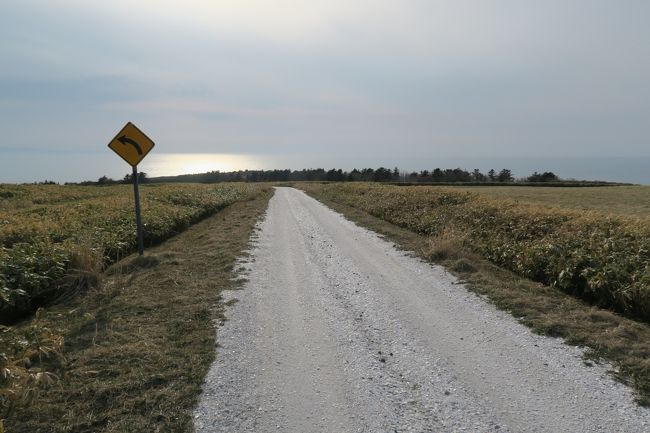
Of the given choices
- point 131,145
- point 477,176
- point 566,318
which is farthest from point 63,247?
point 477,176

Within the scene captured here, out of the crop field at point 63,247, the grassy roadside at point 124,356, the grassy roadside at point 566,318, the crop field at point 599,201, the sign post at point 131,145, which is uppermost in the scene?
the sign post at point 131,145

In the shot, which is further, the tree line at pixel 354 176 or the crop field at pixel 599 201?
the tree line at pixel 354 176

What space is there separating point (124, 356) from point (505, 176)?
81.4m

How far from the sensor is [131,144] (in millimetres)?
9039

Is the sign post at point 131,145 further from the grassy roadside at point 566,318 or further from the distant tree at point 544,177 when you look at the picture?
the distant tree at point 544,177

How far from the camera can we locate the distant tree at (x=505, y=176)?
74.3 m

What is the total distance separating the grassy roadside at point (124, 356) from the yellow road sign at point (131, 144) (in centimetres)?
287

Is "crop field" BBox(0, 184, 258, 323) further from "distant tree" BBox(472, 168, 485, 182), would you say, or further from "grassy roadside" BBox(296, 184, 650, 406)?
"distant tree" BBox(472, 168, 485, 182)

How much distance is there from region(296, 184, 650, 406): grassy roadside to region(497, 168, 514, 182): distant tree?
72311 millimetres

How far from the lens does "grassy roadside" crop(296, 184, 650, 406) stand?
165 inches

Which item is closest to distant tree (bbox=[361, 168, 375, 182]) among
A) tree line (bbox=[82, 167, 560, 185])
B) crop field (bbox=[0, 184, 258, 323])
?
tree line (bbox=[82, 167, 560, 185])

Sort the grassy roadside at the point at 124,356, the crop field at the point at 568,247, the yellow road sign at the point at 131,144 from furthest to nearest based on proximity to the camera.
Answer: the yellow road sign at the point at 131,144, the crop field at the point at 568,247, the grassy roadside at the point at 124,356

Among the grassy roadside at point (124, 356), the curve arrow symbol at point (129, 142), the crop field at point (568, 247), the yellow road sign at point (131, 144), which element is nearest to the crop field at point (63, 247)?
the grassy roadside at point (124, 356)

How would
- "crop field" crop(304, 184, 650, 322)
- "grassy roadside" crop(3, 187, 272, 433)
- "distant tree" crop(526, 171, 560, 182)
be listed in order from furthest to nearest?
"distant tree" crop(526, 171, 560, 182)
"crop field" crop(304, 184, 650, 322)
"grassy roadside" crop(3, 187, 272, 433)
